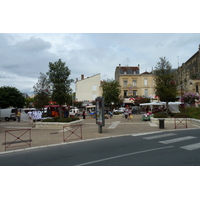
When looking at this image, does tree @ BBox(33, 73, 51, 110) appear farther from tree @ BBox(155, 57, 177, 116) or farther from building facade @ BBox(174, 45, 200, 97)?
building facade @ BBox(174, 45, 200, 97)

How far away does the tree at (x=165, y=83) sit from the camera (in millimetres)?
16430

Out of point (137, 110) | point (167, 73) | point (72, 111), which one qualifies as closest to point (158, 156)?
point (167, 73)

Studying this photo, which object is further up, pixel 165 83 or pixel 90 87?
pixel 90 87

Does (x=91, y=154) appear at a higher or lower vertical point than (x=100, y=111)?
lower

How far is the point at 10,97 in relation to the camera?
34.8 metres

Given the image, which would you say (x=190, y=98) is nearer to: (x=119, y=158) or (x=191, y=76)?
(x=119, y=158)

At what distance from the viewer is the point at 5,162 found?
5910 mm

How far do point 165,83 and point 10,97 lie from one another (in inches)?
1198

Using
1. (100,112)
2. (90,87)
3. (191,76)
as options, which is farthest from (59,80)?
(191,76)

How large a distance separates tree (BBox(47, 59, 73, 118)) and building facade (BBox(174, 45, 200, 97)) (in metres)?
28.6

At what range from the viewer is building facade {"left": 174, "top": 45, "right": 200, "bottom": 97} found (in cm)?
4158
